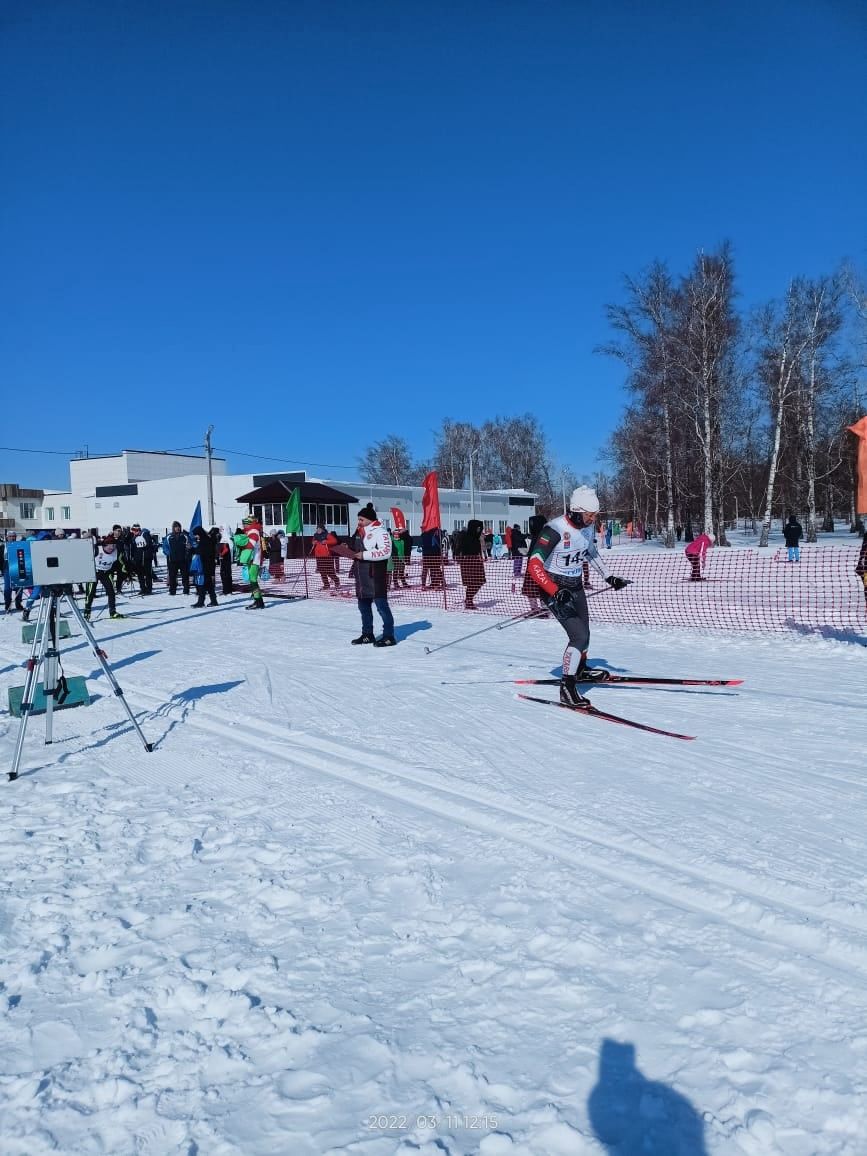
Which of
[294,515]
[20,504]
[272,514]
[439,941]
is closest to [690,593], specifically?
[294,515]

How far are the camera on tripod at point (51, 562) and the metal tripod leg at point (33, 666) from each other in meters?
0.23

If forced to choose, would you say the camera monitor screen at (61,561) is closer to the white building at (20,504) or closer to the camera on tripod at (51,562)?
the camera on tripod at (51,562)

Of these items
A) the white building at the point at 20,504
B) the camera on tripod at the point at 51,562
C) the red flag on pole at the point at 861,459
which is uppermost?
the white building at the point at 20,504

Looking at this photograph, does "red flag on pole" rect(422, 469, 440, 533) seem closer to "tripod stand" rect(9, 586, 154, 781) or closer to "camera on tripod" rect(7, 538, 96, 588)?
"tripod stand" rect(9, 586, 154, 781)

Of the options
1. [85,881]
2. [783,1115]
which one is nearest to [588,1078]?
[783,1115]

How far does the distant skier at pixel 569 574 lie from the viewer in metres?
6.00

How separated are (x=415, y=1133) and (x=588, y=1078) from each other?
1.66ft

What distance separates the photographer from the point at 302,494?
4144 centimetres

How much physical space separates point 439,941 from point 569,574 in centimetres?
399

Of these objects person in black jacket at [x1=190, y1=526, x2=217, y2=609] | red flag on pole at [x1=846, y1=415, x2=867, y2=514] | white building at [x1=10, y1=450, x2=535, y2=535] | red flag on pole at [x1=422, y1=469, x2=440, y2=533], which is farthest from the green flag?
white building at [x1=10, y1=450, x2=535, y2=535]

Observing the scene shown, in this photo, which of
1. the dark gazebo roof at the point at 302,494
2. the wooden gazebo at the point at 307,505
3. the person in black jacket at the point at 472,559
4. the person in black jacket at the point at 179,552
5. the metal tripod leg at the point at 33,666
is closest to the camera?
the metal tripod leg at the point at 33,666

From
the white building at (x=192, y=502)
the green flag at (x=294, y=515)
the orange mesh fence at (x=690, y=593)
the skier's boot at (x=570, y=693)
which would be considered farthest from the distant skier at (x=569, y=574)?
the white building at (x=192, y=502)

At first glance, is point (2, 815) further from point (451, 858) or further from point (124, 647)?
point (124, 647)

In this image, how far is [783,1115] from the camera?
1854 mm
